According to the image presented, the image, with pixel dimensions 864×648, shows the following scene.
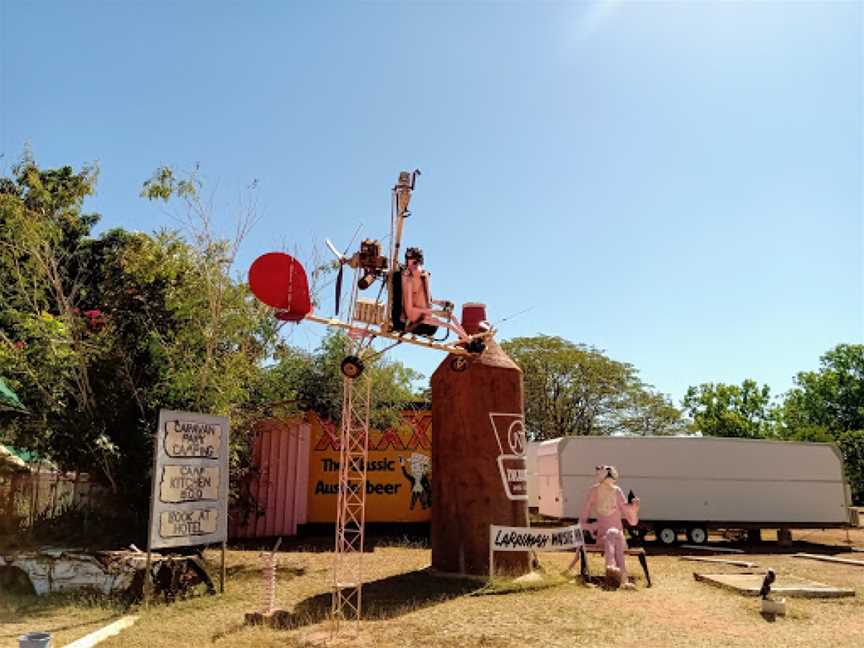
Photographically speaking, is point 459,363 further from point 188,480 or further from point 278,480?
point 278,480

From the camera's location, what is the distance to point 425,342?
8922 millimetres

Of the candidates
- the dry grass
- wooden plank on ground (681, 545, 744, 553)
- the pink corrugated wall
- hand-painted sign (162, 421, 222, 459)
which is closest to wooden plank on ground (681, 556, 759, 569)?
→ the dry grass

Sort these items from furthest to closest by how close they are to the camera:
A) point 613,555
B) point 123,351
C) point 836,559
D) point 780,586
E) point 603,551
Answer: point 836,559 < point 123,351 < point 603,551 < point 613,555 < point 780,586

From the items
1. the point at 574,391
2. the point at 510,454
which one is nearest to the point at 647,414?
the point at 574,391

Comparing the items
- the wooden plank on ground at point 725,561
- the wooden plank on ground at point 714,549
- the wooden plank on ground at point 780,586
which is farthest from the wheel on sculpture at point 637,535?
the wooden plank on ground at point 780,586

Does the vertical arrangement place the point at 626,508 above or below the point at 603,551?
above

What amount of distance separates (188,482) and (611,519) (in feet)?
24.1

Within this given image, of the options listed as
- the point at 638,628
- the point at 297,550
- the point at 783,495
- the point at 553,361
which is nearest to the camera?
the point at 638,628

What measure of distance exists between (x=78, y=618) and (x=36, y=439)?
5490mm

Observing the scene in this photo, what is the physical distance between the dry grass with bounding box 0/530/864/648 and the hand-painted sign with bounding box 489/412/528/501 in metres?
1.60

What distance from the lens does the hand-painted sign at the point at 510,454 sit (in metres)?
11.3

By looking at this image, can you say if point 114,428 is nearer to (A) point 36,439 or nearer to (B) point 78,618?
(A) point 36,439

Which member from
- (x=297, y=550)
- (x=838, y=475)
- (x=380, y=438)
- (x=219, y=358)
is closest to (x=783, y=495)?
(x=838, y=475)

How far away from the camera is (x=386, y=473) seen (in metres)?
18.9
